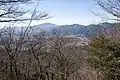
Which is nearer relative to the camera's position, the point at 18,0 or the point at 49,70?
the point at 18,0

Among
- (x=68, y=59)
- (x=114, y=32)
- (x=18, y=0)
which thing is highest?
(x=18, y=0)

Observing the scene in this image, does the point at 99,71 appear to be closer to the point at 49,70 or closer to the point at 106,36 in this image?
the point at 106,36

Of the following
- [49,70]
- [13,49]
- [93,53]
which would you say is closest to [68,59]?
[49,70]

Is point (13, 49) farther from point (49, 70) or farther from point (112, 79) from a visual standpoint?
point (112, 79)

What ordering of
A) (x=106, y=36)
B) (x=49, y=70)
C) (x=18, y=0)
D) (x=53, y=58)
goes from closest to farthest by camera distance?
1. (x=18, y=0)
2. (x=106, y=36)
3. (x=49, y=70)
4. (x=53, y=58)

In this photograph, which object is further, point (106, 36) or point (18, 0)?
point (106, 36)

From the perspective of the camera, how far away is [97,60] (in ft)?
44.3

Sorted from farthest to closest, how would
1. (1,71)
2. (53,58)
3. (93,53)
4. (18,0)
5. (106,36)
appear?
(53,58) < (1,71) < (93,53) < (106,36) < (18,0)

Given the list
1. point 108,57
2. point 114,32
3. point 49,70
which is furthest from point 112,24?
point 49,70

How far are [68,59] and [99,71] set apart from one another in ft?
41.1

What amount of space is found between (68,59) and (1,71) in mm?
9009

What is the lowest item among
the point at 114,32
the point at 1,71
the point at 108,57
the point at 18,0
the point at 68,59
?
the point at 68,59

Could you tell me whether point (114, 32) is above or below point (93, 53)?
above

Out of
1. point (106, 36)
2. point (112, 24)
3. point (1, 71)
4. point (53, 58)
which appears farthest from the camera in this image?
point (53, 58)
